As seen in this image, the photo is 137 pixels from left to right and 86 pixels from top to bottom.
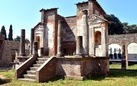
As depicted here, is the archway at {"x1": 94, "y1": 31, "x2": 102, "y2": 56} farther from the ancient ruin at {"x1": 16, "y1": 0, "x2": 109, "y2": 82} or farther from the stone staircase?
the stone staircase

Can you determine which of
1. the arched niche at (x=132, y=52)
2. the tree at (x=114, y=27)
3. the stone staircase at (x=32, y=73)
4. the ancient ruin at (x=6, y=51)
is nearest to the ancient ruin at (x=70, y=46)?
the stone staircase at (x=32, y=73)

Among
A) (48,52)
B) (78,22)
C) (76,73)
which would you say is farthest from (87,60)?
(48,52)

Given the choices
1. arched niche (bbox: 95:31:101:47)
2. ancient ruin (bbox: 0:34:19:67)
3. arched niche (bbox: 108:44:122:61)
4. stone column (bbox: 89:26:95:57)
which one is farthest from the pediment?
ancient ruin (bbox: 0:34:19:67)

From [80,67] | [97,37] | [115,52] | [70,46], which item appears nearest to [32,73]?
[80,67]

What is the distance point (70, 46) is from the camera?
60.5 feet

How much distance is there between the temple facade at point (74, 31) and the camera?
15344mm

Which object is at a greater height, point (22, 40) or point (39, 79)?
point (22, 40)

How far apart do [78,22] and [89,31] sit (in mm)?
1958

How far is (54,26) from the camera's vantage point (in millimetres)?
18688

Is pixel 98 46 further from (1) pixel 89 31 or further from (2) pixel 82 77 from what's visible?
(2) pixel 82 77

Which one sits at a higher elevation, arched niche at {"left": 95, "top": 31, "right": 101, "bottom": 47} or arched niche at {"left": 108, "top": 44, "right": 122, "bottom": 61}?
arched niche at {"left": 95, "top": 31, "right": 101, "bottom": 47}

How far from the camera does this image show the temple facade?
15.3 m

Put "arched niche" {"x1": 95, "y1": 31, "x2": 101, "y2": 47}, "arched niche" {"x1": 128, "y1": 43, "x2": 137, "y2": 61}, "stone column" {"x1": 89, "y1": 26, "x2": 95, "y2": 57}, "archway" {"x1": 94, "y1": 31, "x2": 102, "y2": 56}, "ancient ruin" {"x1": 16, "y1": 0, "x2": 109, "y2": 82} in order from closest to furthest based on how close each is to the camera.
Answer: "ancient ruin" {"x1": 16, "y1": 0, "x2": 109, "y2": 82}, "archway" {"x1": 94, "y1": 31, "x2": 102, "y2": 56}, "stone column" {"x1": 89, "y1": 26, "x2": 95, "y2": 57}, "arched niche" {"x1": 95, "y1": 31, "x2": 101, "y2": 47}, "arched niche" {"x1": 128, "y1": 43, "x2": 137, "y2": 61}

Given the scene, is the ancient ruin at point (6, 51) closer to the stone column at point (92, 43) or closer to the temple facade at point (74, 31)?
the temple facade at point (74, 31)
